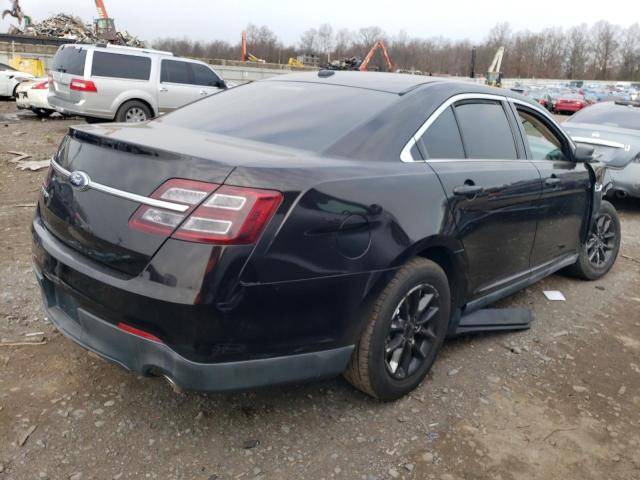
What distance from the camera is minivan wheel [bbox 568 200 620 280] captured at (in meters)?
4.87

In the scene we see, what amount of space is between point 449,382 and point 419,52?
10512 centimetres

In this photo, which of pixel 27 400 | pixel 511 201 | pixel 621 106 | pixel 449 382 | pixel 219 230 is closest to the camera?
pixel 219 230

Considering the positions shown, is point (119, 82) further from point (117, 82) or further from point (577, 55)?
point (577, 55)

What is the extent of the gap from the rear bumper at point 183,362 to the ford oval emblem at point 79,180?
47cm

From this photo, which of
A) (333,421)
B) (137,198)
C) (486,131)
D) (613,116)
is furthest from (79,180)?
(613,116)

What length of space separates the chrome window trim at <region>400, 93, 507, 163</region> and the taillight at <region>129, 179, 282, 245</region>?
34.8 inches

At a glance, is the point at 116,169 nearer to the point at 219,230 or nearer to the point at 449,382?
the point at 219,230

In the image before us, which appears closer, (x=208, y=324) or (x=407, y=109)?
(x=208, y=324)

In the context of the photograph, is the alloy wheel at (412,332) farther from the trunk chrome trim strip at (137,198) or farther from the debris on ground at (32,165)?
the debris on ground at (32,165)

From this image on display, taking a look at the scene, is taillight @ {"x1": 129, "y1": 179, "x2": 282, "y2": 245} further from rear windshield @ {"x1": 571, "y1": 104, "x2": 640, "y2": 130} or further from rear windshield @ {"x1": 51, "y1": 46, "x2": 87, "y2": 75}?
rear windshield @ {"x1": 51, "y1": 46, "x2": 87, "y2": 75}

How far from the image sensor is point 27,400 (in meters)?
2.78

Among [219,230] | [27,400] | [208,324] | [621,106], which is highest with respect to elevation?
[621,106]

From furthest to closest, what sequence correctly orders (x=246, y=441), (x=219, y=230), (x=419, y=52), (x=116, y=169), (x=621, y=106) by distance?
(x=419, y=52)
(x=621, y=106)
(x=246, y=441)
(x=116, y=169)
(x=219, y=230)

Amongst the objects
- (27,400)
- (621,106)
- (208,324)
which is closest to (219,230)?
(208,324)
